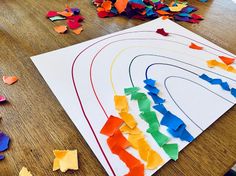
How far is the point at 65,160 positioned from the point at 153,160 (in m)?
0.14

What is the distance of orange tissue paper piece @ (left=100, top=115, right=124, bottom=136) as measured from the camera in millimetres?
405

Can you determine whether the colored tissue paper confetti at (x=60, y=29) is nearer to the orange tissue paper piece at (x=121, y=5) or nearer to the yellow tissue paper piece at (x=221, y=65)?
the orange tissue paper piece at (x=121, y=5)

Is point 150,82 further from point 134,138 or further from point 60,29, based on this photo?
point 60,29

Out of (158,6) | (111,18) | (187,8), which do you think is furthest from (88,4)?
(187,8)

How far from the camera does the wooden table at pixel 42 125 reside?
367 millimetres

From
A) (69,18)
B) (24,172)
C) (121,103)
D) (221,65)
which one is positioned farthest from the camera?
(69,18)

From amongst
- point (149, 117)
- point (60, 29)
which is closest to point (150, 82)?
point (149, 117)

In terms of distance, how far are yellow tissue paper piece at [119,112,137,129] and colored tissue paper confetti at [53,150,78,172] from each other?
0.36 ft

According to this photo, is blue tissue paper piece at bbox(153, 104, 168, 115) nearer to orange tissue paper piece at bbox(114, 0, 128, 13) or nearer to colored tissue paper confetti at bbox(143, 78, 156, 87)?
colored tissue paper confetti at bbox(143, 78, 156, 87)

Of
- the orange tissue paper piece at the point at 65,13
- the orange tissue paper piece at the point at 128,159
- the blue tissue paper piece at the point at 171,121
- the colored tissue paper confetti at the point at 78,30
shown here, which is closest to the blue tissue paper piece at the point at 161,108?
the blue tissue paper piece at the point at 171,121

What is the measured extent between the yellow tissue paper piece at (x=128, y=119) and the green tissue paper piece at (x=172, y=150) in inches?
2.7

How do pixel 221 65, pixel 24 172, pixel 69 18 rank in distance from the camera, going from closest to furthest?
pixel 24 172, pixel 221 65, pixel 69 18

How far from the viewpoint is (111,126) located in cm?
41

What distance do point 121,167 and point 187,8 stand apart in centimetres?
73
